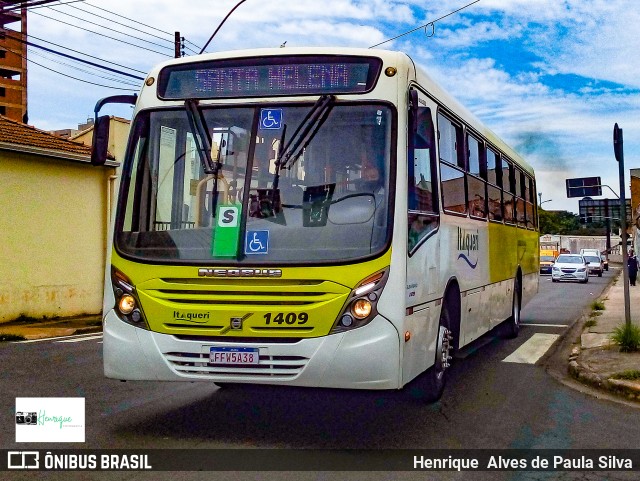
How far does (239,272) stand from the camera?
6188mm

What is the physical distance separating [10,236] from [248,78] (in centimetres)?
1273

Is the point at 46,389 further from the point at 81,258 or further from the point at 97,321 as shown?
the point at 81,258

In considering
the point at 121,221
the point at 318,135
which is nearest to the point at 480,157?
the point at 318,135

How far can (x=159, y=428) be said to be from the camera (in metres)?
6.69

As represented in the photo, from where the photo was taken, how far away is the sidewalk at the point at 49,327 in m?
14.9

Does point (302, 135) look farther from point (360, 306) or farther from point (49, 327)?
point (49, 327)

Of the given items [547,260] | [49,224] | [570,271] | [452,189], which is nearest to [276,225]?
[452,189]

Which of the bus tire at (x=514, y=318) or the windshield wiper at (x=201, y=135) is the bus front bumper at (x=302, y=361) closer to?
the windshield wiper at (x=201, y=135)

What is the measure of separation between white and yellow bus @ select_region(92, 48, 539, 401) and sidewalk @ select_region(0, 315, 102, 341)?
29.0ft

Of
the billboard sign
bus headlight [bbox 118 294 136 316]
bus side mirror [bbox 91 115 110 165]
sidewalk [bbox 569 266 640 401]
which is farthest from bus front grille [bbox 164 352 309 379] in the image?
the billboard sign

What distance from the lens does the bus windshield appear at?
6.23 metres

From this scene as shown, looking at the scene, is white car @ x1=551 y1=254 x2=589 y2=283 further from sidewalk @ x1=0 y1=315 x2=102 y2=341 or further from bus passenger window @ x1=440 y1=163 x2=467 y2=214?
bus passenger window @ x1=440 y1=163 x2=467 y2=214

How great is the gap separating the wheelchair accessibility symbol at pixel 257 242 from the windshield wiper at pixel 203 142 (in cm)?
39

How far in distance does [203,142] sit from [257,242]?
40.7 inches
